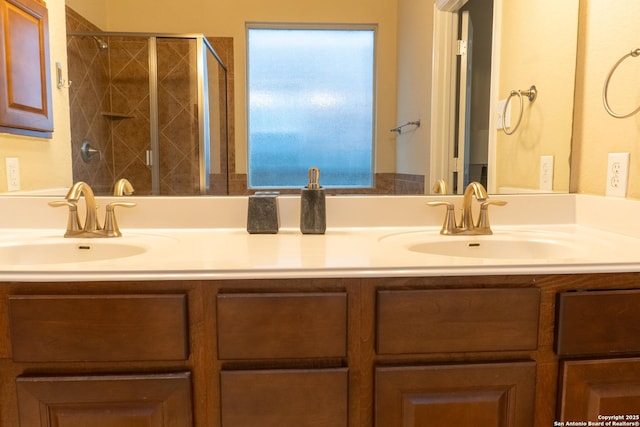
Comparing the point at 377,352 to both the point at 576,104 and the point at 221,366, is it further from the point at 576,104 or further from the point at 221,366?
the point at 576,104

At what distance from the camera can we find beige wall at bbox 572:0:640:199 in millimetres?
1245

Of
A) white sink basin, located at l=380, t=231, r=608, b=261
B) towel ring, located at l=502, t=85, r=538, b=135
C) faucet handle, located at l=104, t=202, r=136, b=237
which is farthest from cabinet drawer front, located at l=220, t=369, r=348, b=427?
towel ring, located at l=502, t=85, r=538, b=135

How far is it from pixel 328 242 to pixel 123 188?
0.70 m

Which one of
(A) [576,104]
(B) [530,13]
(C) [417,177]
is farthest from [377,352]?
Answer: (B) [530,13]

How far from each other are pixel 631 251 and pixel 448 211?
472 millimetres

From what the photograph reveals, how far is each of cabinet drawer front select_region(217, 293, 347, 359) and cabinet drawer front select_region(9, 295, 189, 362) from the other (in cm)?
9

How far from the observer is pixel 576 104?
148 centimetres

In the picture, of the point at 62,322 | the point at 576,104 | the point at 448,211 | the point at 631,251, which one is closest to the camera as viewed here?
the point at 62,322

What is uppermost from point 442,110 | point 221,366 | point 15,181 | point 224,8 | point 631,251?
point 224,8

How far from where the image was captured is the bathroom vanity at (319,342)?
2.96ft

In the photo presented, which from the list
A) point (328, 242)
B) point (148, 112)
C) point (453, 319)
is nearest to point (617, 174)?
point (453, 319)

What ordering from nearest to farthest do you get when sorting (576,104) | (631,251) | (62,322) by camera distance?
1. (62,322)
2. (631,251)
3. (576,104)

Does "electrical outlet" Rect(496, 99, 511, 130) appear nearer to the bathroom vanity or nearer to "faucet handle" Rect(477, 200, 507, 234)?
"faucet handle" Rect(477, 200, 507, 234)

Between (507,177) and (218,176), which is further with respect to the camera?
(507,177)
